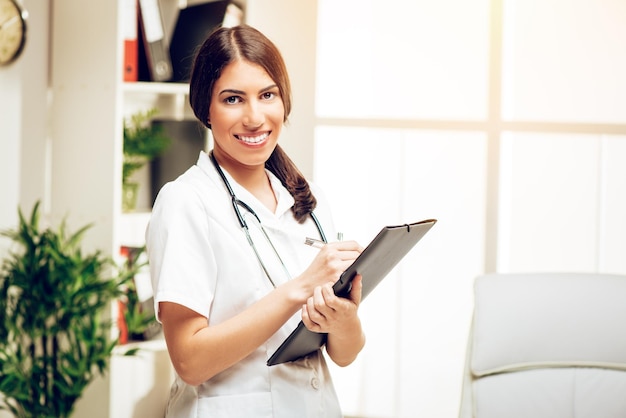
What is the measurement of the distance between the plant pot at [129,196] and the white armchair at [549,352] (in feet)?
4.50

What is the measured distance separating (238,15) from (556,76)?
1.06 metres

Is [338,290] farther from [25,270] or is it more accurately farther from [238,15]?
[238,15]

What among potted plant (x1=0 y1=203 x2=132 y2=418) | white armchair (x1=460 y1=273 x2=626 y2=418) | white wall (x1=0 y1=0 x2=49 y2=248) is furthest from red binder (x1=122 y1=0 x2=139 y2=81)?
white armchair (x1=460 y1=273 x2=626 y2=418)

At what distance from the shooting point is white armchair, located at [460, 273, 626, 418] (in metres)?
1.81

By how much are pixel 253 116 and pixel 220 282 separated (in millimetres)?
277

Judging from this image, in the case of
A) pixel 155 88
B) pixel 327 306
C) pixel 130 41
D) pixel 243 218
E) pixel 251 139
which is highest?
pixel 130 41

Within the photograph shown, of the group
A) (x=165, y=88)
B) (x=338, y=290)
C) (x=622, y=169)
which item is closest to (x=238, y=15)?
(x=165, y=88)

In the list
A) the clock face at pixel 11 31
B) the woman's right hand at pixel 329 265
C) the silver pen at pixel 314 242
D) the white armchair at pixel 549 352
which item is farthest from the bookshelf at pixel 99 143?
the woman's right hand at pixel 329 265

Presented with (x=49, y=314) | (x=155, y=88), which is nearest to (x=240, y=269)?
(x=49, y=314)

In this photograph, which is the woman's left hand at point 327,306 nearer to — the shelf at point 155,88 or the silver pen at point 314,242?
the silver pen at point 314,242

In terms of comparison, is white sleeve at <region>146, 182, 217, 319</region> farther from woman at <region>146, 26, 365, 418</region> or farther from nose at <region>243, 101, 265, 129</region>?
nose at <region>243, 101, 265, 129</region>

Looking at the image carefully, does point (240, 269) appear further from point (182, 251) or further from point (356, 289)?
point (356, 289)

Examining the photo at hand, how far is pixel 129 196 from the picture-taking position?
282 centimetres

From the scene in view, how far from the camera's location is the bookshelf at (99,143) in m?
2.64
